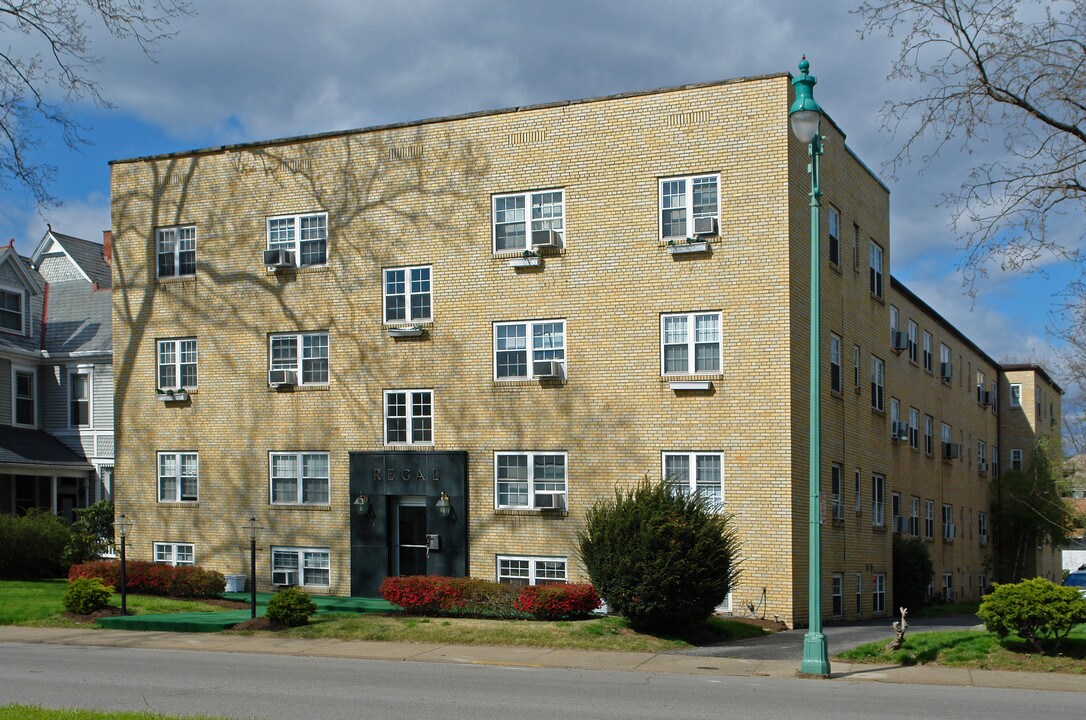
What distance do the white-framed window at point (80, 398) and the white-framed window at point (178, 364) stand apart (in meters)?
10.7

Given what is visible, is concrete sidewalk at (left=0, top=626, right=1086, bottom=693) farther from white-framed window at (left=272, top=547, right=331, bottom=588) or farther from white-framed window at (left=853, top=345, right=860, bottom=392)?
white-framed window at (left=853, top=345, right=860, bottom=392)

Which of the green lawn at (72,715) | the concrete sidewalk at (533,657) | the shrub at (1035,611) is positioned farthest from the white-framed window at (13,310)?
the shrub at (1035,611)

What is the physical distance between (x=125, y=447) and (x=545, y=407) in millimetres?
12638

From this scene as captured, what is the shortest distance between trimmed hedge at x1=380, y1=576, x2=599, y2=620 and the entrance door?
4.91m

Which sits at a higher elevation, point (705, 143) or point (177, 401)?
point (705, 143)

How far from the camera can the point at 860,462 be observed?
1190 inches

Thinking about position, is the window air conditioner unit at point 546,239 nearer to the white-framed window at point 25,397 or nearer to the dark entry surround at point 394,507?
the dark entry surround at point 394,507

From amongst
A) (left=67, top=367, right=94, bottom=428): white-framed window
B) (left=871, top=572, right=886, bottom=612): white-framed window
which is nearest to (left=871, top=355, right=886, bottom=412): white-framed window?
(left=871, top=572, right=886, bottom=612): white-framed window

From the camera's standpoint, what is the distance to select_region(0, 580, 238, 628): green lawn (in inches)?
916

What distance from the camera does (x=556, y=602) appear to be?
22.1 meters

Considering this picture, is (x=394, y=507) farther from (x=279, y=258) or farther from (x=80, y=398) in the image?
(x=80, y=398)

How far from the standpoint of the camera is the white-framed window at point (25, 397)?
40.4 m

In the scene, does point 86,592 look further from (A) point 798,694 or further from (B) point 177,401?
(A) point 798,694

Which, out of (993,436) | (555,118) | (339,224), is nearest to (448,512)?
(339,224)
